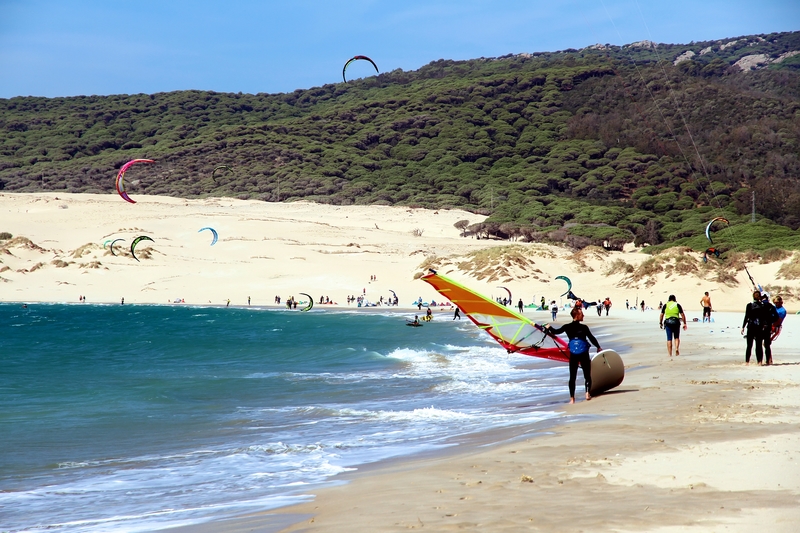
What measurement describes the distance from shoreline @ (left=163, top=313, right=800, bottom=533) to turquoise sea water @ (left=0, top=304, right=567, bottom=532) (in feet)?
2.46

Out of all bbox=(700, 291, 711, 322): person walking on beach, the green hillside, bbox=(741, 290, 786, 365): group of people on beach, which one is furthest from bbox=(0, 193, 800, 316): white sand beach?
bbox=(741, 290, 786, 365): group of people on beach

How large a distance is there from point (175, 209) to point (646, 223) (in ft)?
148

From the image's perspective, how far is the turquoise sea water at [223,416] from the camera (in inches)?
253

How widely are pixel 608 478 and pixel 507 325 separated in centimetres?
483

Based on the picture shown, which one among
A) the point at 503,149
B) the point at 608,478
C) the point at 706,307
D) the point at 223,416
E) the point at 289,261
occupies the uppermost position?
the point at 503,149

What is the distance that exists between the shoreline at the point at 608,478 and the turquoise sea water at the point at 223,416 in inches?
29.5

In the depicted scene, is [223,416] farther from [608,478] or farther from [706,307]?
[706,307]

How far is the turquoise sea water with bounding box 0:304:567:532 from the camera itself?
21.1 feet

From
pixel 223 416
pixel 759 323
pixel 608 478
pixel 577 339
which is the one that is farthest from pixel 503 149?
pixel 608 478

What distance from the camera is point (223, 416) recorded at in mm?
11078

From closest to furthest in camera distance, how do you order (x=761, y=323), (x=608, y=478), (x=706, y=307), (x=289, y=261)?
1. (x=608, y=478)
2. (x=761, y=323)
3. (x=706, y=307)
4. (x=289, y=261)

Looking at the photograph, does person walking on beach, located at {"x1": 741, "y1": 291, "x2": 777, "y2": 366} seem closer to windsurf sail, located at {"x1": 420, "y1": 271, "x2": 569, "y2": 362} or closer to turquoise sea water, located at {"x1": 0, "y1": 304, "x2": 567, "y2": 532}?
turquoise sea water, located at {"x1": 0, "y1": 304, "x2": 567, "y2": 532}

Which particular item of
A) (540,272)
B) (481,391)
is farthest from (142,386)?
(540,272)

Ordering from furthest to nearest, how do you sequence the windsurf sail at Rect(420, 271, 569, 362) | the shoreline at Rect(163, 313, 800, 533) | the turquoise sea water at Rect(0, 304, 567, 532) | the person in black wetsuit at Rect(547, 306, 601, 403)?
the windsurf sail at Rect(420, 271, 569, 362)
the person in black wetsuit at Rect(547, 306, 601, 403)
the turquoise sea water at Rect(0, 304, 567, 532)
the shoreline at Rect(163, 313, 800, 533)
